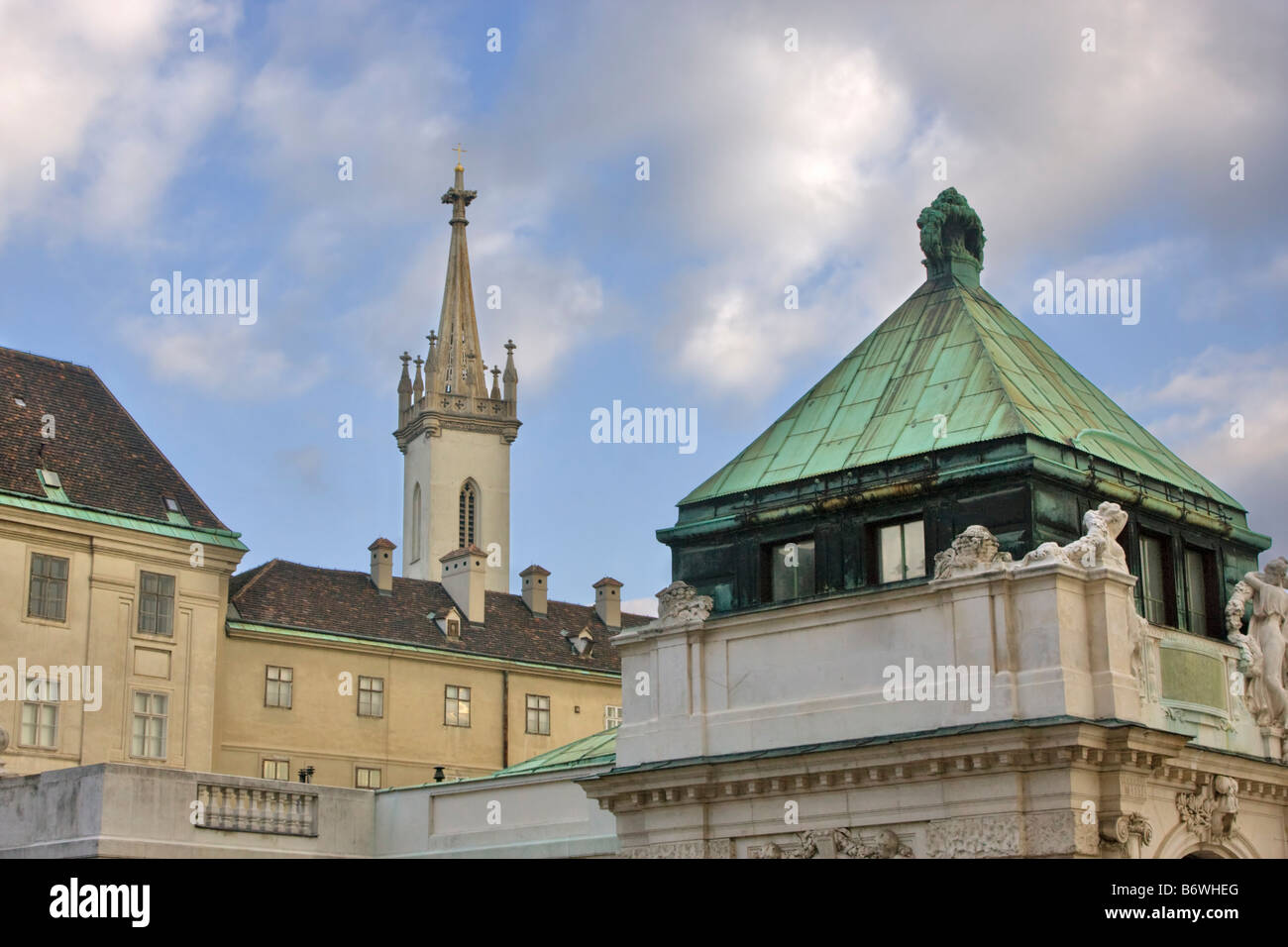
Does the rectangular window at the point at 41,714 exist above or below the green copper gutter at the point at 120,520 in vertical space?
below

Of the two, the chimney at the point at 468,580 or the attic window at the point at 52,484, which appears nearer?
the attic window at the point at 52,484

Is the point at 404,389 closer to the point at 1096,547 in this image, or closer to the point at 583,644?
the point at 583,644

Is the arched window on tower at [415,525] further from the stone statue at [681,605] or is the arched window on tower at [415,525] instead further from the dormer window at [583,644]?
the stone statue at [681,605]

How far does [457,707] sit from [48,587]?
17.2m

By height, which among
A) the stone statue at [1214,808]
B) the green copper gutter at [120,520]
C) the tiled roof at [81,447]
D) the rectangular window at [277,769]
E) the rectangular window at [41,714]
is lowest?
the stone statue at [1214,808]

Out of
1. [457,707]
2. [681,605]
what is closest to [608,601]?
[457,707]

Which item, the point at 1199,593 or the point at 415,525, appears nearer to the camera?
the point at 1199,593

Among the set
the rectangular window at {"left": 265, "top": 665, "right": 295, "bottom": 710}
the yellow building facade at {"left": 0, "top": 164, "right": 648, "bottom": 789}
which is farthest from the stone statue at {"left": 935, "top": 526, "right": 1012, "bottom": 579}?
the rectangular window at {"left": 265, "top": 665, "right": 295, "bottom": 710}

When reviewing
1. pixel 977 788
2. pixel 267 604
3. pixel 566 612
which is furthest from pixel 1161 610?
pixel 566 612

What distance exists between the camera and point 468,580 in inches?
2857

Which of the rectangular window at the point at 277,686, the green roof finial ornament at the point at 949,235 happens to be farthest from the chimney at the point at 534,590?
the green roof finial ornament at the point at 949,235

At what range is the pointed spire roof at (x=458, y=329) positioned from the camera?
11819cm

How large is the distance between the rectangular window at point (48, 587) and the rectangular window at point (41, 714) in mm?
1907

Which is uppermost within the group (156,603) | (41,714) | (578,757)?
(156,603)
